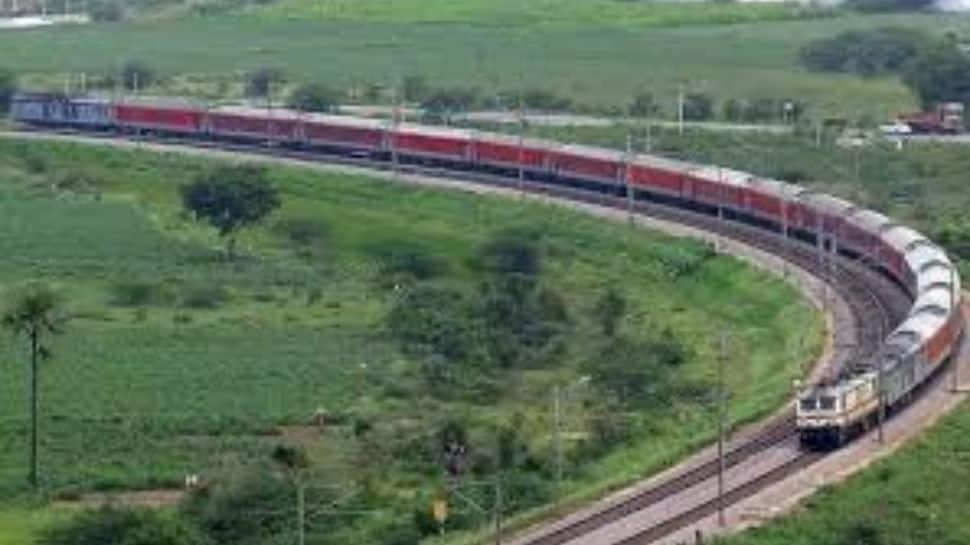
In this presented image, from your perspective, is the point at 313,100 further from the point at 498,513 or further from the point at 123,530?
the point at 498,513

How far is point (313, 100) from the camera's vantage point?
177750 millimetres

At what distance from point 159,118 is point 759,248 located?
54104mm

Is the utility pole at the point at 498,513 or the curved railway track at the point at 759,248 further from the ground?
the utility pole at the point at 498,513

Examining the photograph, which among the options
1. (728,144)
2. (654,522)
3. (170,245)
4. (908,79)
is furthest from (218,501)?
(908,79)

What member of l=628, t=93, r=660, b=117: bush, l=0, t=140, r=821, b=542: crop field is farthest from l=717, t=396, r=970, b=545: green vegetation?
l=628, t=93, r=660, b=117: bush

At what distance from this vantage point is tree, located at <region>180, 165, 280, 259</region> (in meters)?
130

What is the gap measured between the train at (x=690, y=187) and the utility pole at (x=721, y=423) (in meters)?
2.17

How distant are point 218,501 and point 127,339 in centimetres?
3044

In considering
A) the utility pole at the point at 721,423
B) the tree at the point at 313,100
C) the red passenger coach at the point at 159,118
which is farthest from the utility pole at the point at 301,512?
the tree at the point at 313,100

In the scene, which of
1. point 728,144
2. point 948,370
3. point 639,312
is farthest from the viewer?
point 728,144

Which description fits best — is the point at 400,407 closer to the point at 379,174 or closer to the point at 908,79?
the point at 379,174

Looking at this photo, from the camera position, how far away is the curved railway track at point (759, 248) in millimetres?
74188

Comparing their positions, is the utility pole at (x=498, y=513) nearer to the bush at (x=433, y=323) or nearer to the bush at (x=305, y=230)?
the bush at (x=433, y=323)

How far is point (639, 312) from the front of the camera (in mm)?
113188
